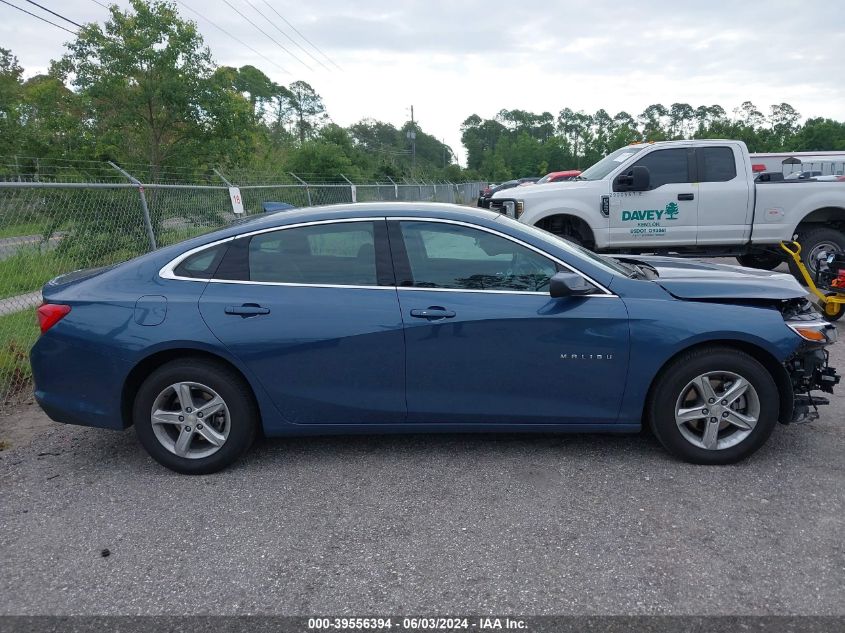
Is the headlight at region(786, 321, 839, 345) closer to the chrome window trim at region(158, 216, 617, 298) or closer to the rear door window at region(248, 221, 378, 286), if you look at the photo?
the chrome window trim at region(158, 216, 617, 298)

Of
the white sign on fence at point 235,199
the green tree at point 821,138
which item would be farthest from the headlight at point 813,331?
the green tree at point 821,138

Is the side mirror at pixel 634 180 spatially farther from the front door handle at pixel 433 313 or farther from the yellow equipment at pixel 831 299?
the front door handle at pixel 433 313

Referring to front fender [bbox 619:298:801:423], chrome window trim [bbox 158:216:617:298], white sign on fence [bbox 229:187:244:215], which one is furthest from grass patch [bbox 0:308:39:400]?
front fender [bbox 619:298:801:423]

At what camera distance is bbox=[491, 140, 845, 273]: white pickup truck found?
9297 mm

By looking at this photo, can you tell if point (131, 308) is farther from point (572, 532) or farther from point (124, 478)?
point (572, 532)

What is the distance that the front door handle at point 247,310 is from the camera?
3871 millimetres

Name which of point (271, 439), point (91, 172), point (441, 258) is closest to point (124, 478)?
point (271, 439)

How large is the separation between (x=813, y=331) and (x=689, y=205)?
19.3 feet

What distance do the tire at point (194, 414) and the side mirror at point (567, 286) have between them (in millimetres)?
1884

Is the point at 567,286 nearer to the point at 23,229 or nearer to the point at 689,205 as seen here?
the point at 23,229

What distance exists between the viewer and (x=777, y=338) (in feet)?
12.4

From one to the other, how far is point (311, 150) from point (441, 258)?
2442 cm

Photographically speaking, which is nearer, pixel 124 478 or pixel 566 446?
pixel 124 478

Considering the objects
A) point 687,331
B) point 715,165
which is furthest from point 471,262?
point 715,165
